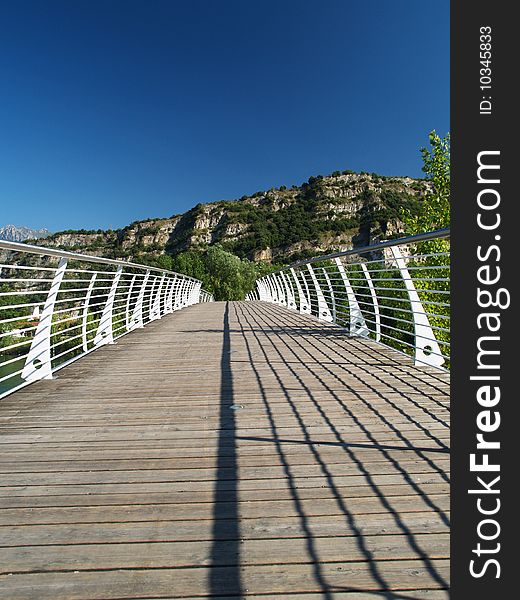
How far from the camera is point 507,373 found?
121 centimetres

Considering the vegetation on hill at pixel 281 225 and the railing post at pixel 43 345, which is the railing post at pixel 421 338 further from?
the vegetation on hill at pixel 281 225

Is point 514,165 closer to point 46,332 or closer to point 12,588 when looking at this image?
point 12,588

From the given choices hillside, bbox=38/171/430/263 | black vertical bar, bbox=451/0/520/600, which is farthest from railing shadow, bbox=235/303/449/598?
hillside, bbox=38/171/430/263

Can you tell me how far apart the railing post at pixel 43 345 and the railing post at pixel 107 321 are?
200 centimetres

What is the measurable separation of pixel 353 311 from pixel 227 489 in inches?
186

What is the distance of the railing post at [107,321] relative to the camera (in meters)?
6.37

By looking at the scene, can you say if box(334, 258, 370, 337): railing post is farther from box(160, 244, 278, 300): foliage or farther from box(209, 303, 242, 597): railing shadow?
box(160, 244, 278, 300): foliage

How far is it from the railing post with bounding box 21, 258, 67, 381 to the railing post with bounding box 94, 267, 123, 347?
200cm

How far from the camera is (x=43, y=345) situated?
4.19 m

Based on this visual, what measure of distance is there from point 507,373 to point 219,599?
1064 mm

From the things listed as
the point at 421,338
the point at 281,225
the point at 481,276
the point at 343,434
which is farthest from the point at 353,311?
the point at 281,225

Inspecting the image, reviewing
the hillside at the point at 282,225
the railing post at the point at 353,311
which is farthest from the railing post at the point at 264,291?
the hillside at the point at 282,225

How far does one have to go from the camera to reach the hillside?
9512 cm

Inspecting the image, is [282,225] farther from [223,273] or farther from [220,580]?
[220,580]
